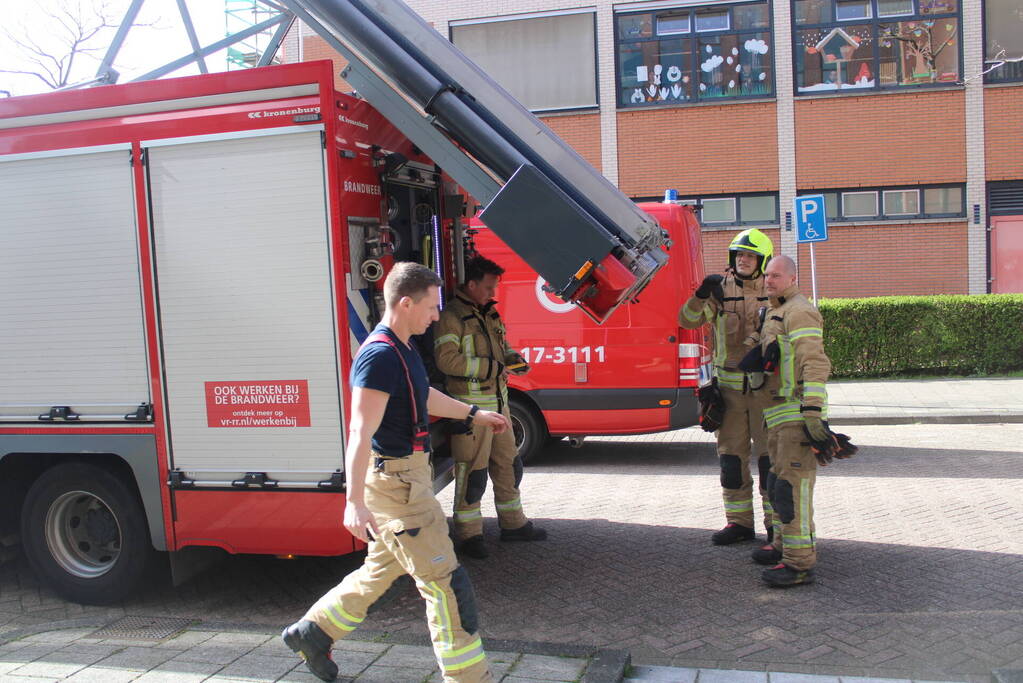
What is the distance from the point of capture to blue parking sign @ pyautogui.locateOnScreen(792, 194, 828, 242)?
39.8ft

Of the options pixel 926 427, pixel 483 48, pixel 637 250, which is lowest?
pixel 926 427

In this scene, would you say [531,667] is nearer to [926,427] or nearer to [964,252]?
[926,427]

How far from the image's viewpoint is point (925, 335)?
576 inches

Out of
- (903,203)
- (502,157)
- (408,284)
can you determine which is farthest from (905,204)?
(408,284)

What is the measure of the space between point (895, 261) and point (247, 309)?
17.3 m

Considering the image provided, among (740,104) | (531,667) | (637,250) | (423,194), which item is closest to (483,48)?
(740,104)

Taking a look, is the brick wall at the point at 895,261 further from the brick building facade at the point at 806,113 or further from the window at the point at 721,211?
the window at the point at 721,211

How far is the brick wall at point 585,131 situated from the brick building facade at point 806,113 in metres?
0.03

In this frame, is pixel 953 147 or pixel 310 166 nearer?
pixel 310 166

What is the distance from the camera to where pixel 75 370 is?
5.27 m

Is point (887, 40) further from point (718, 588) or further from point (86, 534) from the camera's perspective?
point (86, 534)

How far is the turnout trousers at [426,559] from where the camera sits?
3648mm

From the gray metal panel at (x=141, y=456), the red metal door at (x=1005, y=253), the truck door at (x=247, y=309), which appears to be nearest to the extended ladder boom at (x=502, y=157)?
the truck door at (x=247, y=309)

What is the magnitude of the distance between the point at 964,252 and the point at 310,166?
17909 mm
